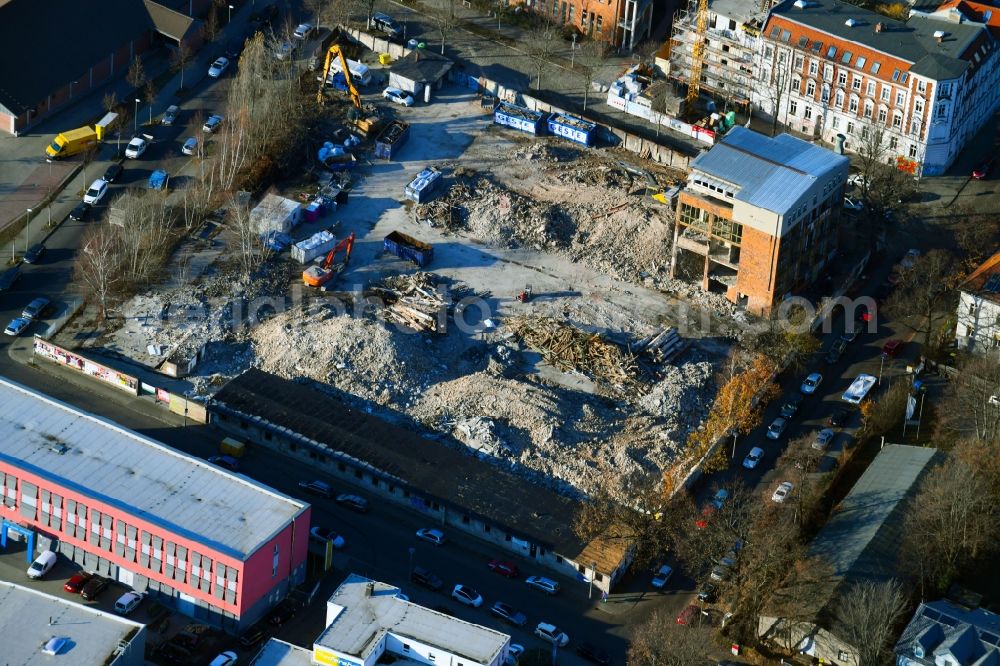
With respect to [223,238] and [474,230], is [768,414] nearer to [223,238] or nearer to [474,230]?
[474,230]

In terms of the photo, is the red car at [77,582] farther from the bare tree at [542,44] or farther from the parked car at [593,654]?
the bare tree at [542,44]

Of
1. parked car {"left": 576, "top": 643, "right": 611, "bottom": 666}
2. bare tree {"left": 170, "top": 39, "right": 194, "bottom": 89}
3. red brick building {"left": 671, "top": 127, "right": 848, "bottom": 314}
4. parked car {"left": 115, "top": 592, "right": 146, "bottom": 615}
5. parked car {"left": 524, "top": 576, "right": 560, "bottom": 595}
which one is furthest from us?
bare tree {"left": 170, "top": 39, "right": 194, "bottom": 89}

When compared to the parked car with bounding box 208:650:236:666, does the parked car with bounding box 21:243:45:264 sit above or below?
above

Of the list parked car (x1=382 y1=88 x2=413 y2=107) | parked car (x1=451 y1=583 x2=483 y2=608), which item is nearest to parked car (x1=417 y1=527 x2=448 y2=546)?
parked car (x1=451 y1=583 x2=483 y2=608)

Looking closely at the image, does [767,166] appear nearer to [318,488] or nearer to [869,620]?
[318,488]

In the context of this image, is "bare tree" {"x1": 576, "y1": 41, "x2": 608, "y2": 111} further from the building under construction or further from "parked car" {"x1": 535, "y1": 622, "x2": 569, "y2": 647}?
"parked car" {"x1": 535, "y1": 622, "x2": 569, "y2": 647}

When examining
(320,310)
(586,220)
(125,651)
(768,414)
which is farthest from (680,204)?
(125,651)

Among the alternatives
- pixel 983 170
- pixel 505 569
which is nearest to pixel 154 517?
pixel 505 569

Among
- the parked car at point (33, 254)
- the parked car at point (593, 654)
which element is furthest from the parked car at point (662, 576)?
the parked car at point (33, 254)
